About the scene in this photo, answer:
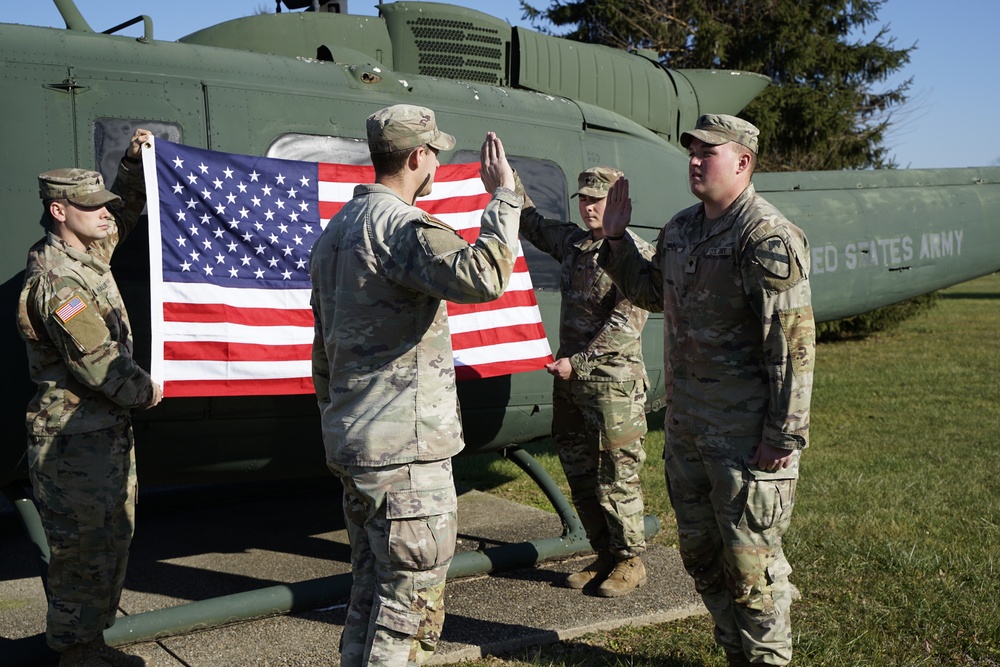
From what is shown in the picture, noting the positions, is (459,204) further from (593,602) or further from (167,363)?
(593,602)

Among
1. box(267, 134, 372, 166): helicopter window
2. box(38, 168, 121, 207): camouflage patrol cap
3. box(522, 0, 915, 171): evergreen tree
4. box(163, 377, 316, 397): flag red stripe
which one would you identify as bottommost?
box(163, 377, 316, 397): flag red stripe

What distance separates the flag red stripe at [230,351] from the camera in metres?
3.75

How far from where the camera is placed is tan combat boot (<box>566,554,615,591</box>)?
4512 mm

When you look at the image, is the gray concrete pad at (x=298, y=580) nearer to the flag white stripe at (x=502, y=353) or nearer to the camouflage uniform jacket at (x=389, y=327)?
the flag white stripe at (x=502, y=353)

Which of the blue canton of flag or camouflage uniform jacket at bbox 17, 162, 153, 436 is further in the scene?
the blue canton of flag

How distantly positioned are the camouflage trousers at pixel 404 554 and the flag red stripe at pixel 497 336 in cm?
152

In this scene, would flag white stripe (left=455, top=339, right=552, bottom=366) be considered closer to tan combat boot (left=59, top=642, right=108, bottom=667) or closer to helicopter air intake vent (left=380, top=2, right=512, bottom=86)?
helicopter air intake vent (left=380, top=2, right=512, bottom=86)

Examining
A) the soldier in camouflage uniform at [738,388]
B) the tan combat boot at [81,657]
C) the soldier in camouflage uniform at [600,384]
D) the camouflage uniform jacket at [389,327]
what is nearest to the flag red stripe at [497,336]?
the soldier in camouflage uniform at [600,384]

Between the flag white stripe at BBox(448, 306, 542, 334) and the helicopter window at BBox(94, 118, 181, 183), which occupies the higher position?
the helicopter window at BBox(94, 118, 181, 183)

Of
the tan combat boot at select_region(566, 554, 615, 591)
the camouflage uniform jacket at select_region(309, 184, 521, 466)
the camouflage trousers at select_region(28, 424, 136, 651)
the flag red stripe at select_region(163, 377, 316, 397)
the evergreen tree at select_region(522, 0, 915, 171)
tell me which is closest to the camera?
the camouflage uniform jacket at select_region(309, 184, 521, 466)

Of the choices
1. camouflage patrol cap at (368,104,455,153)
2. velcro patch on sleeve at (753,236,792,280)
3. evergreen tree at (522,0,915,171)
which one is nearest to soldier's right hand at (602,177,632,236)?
velcro patch on sleeve at (753,236,792,280)

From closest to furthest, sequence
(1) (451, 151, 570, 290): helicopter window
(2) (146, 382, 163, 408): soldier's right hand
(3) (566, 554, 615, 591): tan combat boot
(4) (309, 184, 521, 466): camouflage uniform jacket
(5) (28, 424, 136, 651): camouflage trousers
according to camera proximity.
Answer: (4) (309, 184, 521, 466): camouflage uniform jacket → (5) (28, 424, 136, 651): camouflage trousers → (2) (146, 382, 163, 408): soldier's right hand → (3) (566, 554, 615, 591): tan combat boot → (1) (451, 151, 570, 290): helicopter window

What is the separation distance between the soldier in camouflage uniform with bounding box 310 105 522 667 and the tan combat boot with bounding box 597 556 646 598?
170 cm

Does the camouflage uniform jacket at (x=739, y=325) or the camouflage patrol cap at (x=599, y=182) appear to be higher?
the camouflage patrol cap at (x=599, y=182)
